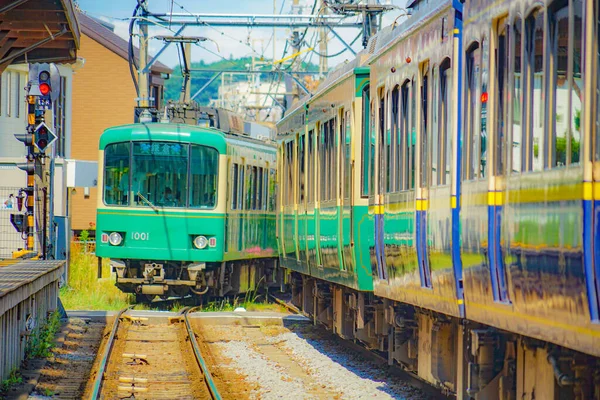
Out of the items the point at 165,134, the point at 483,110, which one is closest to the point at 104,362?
the point at 483,110

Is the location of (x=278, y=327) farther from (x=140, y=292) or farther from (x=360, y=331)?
(x=360, y=331)

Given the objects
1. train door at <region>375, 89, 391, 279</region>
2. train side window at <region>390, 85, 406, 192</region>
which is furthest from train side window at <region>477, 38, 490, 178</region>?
train door at <region>375, 89, 391, 279</region>

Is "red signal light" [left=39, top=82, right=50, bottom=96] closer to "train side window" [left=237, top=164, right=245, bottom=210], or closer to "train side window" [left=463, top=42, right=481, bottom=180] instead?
"train side window" [left=237, top=164, right=245, bottom=210]

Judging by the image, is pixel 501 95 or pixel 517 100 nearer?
pixel 517 100

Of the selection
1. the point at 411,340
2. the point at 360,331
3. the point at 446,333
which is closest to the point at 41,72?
the point at 360,331

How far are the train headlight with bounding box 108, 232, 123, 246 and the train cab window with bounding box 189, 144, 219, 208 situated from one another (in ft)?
4.36

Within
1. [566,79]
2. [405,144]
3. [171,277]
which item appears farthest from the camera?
[171,277]

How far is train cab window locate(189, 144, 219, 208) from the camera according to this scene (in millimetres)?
20094

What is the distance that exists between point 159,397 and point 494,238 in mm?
5143

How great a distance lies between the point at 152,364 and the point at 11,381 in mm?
3079

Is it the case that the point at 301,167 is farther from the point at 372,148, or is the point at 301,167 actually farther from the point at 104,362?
the point at 372,148

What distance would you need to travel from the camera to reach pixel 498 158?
695 centimetres

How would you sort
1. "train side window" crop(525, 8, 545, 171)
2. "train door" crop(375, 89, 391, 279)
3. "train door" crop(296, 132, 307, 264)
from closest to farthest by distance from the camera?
"train side window" crop(525, 8, 545, 171) → "train door" crop(375, 89, 391, 279) → "train door" crop(296, 132, 307, 264)

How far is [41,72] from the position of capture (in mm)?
17234
